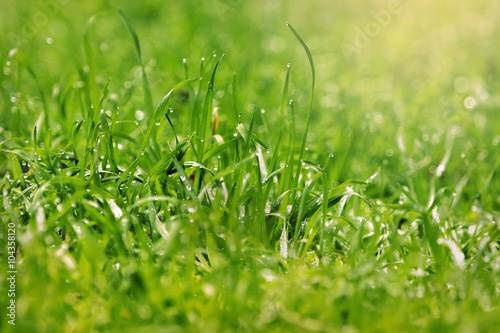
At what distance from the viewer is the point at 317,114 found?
8.82ft

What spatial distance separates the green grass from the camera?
3.48ft

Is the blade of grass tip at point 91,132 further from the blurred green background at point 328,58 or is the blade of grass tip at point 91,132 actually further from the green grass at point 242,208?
the blurred green background at point 328,58

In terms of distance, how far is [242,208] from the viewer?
148cm

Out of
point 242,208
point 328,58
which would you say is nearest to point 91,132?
point 242,208

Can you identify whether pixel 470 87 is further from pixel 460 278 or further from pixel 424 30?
pixel 460 278

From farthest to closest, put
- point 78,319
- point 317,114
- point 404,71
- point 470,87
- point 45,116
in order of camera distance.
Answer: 1. point 404,71
2. point 470,87
3. point 317,114
4. point 45,116
5. point 78,319

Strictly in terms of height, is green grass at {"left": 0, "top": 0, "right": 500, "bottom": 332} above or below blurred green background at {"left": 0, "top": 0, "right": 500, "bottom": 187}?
below

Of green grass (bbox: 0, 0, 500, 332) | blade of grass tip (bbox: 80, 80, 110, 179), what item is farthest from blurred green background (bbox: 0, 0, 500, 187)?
blade of grass tip (bbox: 80, 80, 110, 179)

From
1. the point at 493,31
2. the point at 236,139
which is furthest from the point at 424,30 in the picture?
the point at 236,139

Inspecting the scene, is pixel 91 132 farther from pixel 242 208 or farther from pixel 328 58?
pixel 328 58

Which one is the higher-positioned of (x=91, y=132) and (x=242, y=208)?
(x=91, y=132)

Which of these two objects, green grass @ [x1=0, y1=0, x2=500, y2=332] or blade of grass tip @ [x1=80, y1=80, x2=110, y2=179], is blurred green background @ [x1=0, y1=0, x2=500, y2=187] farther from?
blade of grass tip @ [x1=80, y1=80, x2=110, y2=179]

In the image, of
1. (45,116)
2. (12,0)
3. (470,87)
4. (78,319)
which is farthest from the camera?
(12,0)

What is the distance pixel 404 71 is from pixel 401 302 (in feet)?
8.16
